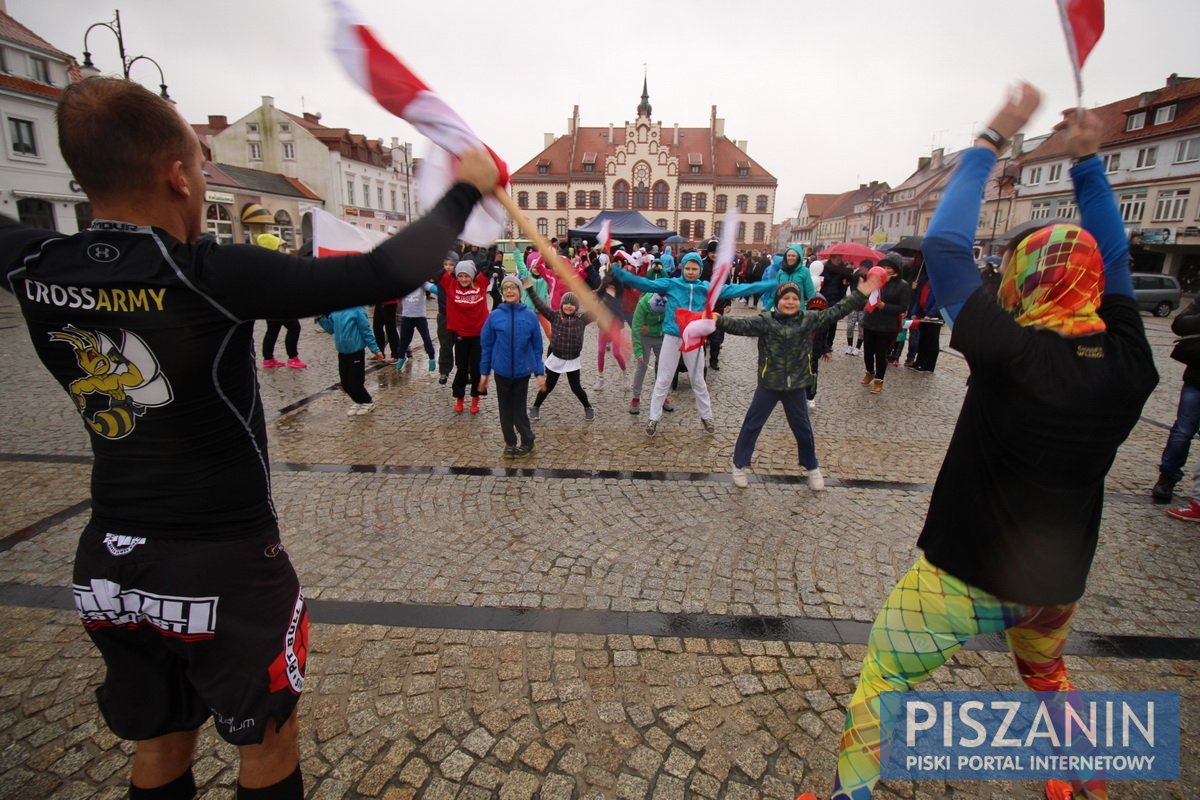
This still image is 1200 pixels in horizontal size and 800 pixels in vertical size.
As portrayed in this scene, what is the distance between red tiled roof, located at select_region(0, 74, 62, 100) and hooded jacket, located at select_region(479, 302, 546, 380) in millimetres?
28309

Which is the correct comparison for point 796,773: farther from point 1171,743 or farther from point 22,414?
point 22,414

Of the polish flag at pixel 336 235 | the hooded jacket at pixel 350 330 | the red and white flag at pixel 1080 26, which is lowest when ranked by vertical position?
the hooded jacket at pixel 350 330

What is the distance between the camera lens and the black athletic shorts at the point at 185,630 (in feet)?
4.86

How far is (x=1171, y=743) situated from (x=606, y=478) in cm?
400

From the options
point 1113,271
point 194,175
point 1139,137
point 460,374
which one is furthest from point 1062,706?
point 1139,137

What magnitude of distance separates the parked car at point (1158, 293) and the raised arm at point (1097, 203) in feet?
98.0

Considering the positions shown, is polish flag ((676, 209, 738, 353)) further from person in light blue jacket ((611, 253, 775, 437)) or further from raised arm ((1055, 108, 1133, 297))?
raised arm ((1055, 108, 1133, 297))

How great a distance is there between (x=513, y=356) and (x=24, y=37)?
3427 centimetres

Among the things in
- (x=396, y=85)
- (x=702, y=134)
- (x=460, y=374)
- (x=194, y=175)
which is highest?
(x=702, y=134)

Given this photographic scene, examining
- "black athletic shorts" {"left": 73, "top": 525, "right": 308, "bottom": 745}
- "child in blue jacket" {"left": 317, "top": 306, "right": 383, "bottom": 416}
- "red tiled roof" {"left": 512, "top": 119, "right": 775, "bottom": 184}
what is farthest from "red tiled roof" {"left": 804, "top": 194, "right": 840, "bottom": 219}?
"black athletic shorts" {"left": 73, "top": 525, "right": 308, "bottom": 745}

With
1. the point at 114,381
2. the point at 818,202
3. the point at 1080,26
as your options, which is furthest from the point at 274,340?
the point at 818,202

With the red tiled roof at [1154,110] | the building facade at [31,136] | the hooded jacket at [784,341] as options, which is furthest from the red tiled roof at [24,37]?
the red tiled roof at [1154,110]

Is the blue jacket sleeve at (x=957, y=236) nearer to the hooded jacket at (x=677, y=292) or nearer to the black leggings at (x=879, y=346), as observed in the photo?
the hooded jacket at (x=677, y=292)

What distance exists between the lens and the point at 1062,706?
6.96 ft
